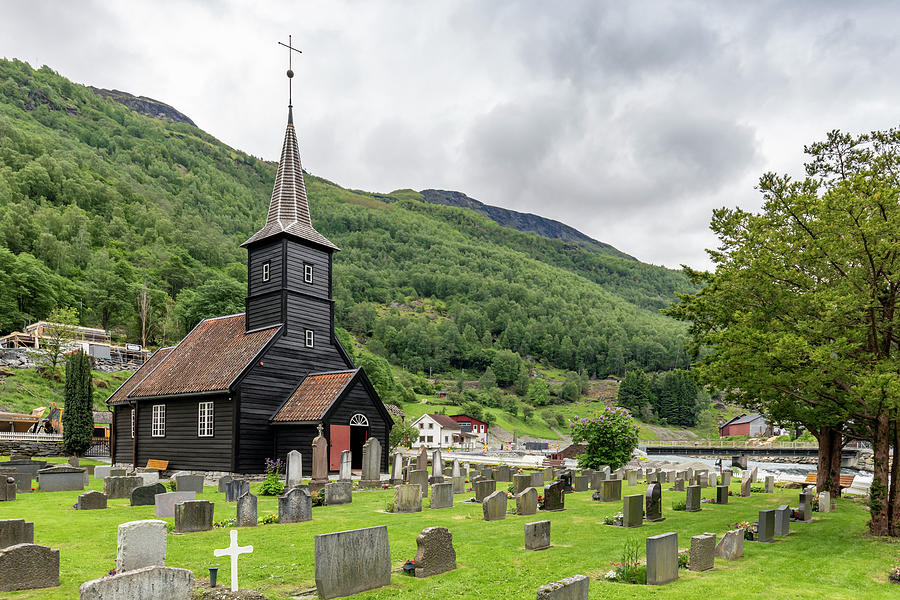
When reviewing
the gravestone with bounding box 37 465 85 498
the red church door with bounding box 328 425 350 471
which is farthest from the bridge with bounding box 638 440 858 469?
the gravestone with bounding box 37 465 85 498

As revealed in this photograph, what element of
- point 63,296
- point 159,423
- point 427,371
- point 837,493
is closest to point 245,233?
point 427,371

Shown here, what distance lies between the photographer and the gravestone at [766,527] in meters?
14.0

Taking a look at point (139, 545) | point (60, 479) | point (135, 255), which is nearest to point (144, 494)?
point (60, 479)

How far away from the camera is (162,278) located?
102125 millimetres

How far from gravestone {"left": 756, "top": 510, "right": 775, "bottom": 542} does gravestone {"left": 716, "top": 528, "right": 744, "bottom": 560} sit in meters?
2.14

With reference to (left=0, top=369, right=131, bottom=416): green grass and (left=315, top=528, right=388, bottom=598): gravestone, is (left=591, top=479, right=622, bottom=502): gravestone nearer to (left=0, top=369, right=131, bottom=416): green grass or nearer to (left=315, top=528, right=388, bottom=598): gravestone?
(left=315, top=528, right=388, bottom=598): gravestone

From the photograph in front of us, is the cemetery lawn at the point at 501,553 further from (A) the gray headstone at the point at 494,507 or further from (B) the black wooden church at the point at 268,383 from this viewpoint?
(B) the black wooden church at the point at 268,383

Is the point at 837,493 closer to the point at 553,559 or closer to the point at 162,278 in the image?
the point at 553,559

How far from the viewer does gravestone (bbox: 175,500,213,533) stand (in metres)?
13.4

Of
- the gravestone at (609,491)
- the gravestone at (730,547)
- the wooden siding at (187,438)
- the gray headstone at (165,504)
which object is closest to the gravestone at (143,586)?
the gray headstone at (165,504)

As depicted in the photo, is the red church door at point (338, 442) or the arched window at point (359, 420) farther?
the arched window at point (359, 420)

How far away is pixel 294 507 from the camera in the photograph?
15.3 meters

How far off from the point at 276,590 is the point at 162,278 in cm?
10393

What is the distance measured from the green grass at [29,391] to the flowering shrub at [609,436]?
33151 mm
